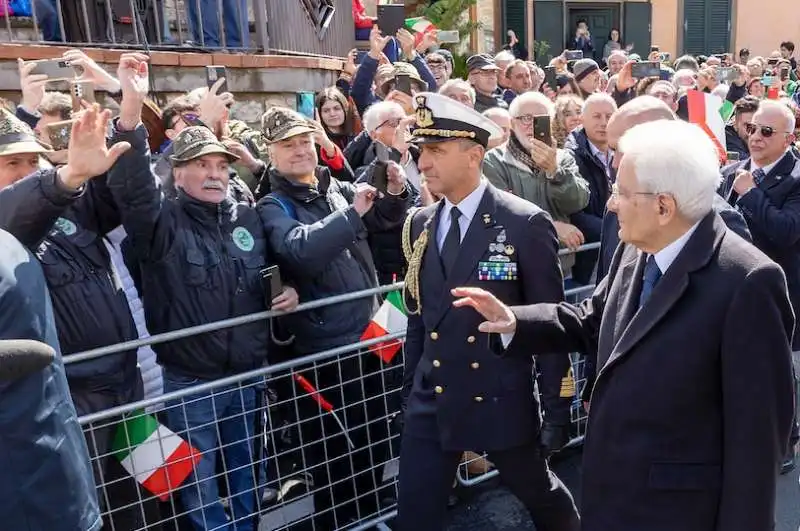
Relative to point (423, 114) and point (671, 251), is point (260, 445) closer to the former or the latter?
point (423, 114)

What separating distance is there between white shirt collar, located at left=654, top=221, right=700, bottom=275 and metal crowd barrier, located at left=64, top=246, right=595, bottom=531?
1578 mm

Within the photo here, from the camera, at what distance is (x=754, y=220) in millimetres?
4332

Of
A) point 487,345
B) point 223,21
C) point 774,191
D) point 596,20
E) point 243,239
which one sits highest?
point 596,20

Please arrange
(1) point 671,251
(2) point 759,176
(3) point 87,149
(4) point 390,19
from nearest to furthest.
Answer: (1) point 671,251 < (3) point 87,149 < (2) point 759,176 < (4) point 390,19

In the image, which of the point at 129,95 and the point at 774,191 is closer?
the point at 129,95

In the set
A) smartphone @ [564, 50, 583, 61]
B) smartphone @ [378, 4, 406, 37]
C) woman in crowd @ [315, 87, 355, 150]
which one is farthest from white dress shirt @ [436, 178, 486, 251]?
smartphone @ [564, 50, 583, 61]

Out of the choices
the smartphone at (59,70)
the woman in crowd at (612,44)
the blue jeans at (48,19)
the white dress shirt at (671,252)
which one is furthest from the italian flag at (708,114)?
the woman in crowd at (612,44)

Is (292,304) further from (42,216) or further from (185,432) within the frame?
(42,216)

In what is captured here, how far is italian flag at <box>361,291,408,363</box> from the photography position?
358cm

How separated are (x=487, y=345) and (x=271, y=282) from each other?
3.23 ft

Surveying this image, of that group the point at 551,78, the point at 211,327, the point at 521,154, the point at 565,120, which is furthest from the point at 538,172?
the point at 551,78

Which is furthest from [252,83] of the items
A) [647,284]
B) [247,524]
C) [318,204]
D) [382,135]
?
[647,284]

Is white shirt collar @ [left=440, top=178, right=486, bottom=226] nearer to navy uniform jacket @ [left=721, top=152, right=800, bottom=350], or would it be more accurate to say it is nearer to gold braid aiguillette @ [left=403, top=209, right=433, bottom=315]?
gold braid aiguillette @ [left=403, top=209, right=433, bottom=315]

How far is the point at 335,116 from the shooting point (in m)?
5.50
